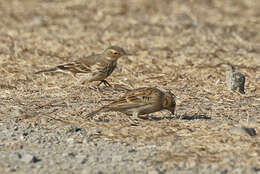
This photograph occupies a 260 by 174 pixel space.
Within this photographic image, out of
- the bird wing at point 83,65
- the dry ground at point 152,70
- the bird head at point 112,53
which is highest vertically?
the bird head at point 112,53

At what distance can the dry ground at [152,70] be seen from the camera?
7.85 meters

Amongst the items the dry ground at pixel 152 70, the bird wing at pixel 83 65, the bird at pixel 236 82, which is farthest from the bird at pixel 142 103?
the bird wing at pixel 83 65

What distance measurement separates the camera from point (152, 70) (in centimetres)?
1278

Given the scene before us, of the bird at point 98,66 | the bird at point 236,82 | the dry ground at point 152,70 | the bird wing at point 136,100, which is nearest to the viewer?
the dry ground at point 152,70

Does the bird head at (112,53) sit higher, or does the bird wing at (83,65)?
the bird head at (112,53)

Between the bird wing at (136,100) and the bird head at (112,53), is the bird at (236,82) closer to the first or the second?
the bird head at (112,53)

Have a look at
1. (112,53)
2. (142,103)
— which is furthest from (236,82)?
(142,103)

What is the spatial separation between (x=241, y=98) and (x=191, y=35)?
630 centimetres

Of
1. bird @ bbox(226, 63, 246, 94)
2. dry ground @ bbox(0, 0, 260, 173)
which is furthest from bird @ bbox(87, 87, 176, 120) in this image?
bird @ bbox(226, 63, 246, 94)

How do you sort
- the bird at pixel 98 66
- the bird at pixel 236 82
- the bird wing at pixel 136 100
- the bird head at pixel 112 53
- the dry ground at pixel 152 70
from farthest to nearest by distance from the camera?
the bird head at pixel 112 53, the bird at pixel 98 66, the bird at pixel 236 82, the bird wing at pixel 136 100, the dry ground at pixel 152 70

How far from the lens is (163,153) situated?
735 centimetres

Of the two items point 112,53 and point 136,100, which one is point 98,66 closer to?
point 112,53

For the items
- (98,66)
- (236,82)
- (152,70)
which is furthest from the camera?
(152,70)

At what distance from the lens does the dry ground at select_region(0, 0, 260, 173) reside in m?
7.85
